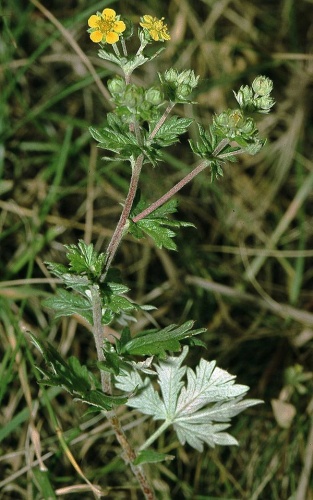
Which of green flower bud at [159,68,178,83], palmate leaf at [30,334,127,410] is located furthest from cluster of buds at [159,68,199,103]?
palmate leaf at [30,334,127,410]

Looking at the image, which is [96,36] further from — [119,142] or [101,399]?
[101,399]

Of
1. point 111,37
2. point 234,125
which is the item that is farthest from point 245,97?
point 111,37

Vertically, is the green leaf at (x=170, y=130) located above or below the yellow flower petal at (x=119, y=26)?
below

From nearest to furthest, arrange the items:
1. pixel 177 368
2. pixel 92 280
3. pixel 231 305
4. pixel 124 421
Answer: pixel 92 280 < pixel 177 368 < pixel 124 421 < pixel 231 305

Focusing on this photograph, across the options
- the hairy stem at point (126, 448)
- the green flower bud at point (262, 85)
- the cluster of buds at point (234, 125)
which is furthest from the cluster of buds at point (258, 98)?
the hairy stem at point (126, 448)

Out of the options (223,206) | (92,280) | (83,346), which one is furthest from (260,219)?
(92,280)

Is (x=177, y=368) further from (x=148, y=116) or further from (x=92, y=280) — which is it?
(x=148, y=116)

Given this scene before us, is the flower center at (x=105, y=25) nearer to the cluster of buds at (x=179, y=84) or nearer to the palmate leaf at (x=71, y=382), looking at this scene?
the cluster of buds at (x=179, y=84)
